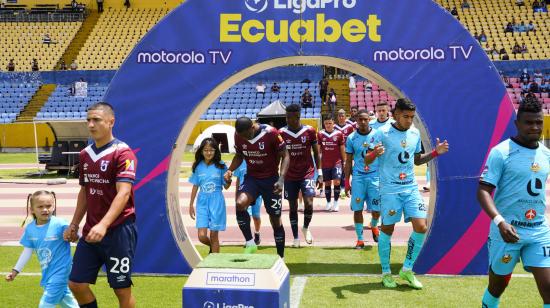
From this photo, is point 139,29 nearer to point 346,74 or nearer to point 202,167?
point 346,74

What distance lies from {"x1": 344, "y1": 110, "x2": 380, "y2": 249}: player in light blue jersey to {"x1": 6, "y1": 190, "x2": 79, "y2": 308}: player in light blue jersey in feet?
15.7

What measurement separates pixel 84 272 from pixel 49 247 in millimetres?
442

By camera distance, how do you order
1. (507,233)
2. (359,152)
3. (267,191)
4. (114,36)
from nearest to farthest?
1. (507,233)
2. (267,191)
3. (359,152)
4. (114,36)

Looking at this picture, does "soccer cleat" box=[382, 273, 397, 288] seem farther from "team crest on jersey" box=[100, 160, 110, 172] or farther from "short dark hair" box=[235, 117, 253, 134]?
"team crest on jersey" box=[100, 160, 110, 172]

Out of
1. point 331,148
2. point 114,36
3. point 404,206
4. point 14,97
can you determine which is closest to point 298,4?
point 404,206

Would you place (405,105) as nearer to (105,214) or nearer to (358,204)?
(358,204)

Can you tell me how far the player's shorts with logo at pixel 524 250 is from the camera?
4.58 metres

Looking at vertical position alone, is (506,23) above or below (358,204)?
above

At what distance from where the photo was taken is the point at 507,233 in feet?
14.2

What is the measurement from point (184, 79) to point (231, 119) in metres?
23.1

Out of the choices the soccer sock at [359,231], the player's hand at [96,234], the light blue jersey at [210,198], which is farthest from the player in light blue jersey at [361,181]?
the player's hand at [96,234]

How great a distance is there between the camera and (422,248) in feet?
24.3

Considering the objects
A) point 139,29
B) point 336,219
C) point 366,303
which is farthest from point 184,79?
point 139,29

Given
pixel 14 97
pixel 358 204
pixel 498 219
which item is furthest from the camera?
pixel 14 97
